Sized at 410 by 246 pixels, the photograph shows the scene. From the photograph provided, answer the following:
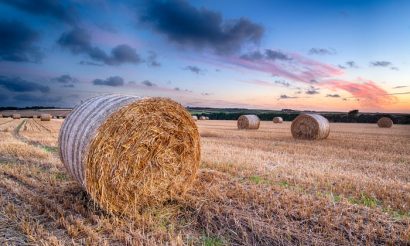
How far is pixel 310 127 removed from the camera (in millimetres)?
17531

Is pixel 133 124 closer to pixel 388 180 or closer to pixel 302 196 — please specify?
pixel 302 196

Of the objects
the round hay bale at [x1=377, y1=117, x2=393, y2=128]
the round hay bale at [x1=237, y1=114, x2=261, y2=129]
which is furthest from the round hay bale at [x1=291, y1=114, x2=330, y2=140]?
the round hay bale at [x1=377, y1=117, x2=393, y2=128]

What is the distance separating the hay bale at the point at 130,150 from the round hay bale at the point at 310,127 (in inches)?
462

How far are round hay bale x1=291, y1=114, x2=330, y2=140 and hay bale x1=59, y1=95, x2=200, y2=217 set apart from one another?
11733 millimetres

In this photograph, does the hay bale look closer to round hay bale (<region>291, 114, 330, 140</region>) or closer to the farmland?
the farmland

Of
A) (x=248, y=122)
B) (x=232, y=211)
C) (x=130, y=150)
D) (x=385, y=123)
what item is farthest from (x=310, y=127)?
(x=385, y=123)

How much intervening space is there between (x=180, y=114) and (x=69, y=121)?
6.09ft

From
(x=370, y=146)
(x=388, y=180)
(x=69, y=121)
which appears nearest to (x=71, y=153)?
(x=69, y=121)

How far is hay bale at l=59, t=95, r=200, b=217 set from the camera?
5.50 m

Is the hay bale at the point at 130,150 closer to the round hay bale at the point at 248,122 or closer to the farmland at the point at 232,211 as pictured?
the farmland at the point at 232,211

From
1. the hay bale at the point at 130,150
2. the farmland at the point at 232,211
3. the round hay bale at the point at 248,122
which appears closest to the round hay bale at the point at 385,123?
the round hay bale at the point at 248,122

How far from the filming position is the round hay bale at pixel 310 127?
17.2 metres

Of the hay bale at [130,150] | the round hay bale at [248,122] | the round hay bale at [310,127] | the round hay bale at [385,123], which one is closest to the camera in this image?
the hay bale at [130,150]

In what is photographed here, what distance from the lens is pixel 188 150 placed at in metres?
6.53
